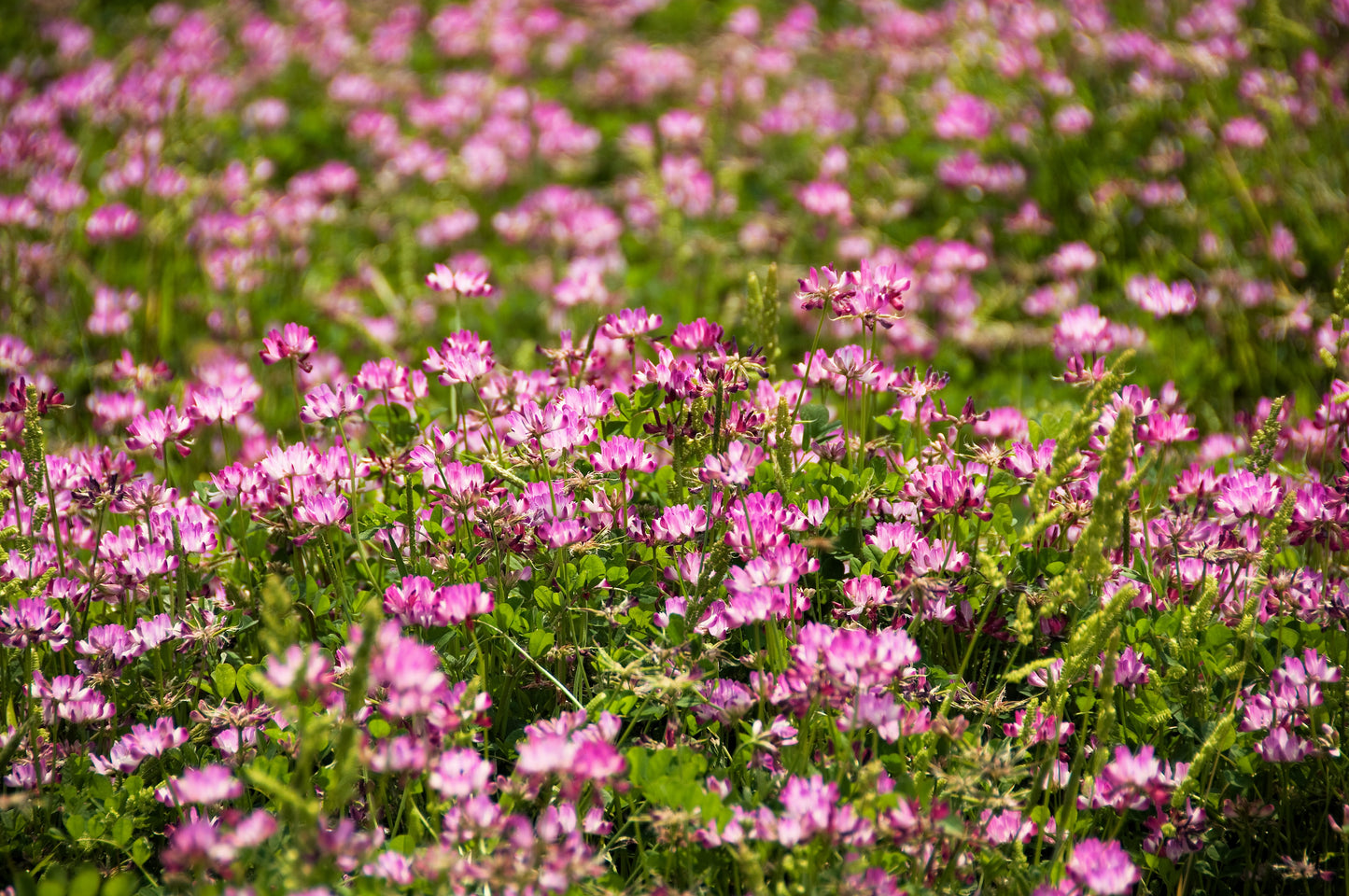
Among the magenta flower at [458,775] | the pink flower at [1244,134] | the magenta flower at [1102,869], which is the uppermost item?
the magenta flower at [458,775]

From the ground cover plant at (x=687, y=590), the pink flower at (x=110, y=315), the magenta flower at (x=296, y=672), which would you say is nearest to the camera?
the magenta flower at (x=296, y=672)

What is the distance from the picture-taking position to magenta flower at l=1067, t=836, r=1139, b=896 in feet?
5.83

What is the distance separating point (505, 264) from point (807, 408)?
3.51 meters

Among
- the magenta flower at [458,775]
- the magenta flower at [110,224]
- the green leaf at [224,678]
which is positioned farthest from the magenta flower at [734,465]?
the magenta flower at [110,224]

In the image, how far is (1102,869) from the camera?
71.0 inches

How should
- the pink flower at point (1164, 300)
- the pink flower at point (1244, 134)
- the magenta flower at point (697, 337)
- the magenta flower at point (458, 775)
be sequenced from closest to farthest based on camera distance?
1. the magenta flower at point (458, 775)
2. the magenta flower at point (697, 337)
3. the pink flower at point (1164, 300)
4. the pink flower at point (1244, 134)

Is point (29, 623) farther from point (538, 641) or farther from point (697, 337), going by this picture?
point (697, 337)

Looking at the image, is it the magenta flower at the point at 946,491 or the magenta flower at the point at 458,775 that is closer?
the magenta flower at the point at 458,775

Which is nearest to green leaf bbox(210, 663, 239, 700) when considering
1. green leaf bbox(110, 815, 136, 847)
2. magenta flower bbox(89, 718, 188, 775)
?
magenta flower bbox(89, 718, 188, 775)

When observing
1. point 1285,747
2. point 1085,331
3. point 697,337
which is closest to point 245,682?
point 697,337

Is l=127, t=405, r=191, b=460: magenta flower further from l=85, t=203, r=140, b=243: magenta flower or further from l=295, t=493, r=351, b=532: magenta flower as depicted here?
l=85, t=203, r=140, b=243: magenta flower

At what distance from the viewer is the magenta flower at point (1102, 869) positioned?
5.83ft

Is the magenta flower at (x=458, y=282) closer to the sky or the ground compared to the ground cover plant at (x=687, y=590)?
closer to the sky

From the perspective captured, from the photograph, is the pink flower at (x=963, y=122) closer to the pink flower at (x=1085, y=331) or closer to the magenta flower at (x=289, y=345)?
the pink flower at (x=1085, y=331)
